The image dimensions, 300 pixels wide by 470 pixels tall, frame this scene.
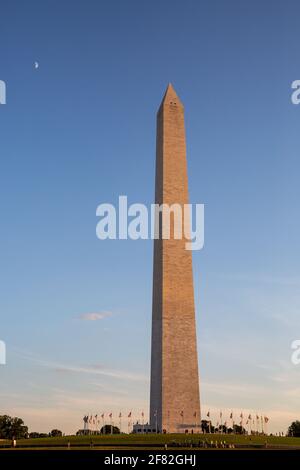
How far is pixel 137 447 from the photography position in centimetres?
5688

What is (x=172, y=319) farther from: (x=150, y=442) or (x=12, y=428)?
(x=12, y=428)

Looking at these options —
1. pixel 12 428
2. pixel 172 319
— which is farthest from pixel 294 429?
pixel 172 319

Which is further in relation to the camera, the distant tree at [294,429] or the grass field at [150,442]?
the distant tree at [294,429]

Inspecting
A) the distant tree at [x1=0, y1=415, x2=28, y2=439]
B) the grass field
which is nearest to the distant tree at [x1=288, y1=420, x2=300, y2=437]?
the distant tree at [x1=0, y1=415, x2=28, y2=439]

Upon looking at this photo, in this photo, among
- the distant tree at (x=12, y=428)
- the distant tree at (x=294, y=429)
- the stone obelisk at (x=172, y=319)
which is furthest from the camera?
the distant tree at (x=12, y=428)

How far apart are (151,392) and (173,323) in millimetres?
9065

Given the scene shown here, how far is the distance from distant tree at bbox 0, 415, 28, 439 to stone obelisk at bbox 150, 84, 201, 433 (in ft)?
216

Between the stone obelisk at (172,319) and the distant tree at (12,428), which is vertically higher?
the stone obelisk at (172,319)

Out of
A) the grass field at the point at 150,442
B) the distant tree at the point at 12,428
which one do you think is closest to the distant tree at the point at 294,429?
the distant tree at the point at 12,428

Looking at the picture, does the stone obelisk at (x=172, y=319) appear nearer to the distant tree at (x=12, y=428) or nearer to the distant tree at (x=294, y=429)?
the distant tree at (x=294, y=429)

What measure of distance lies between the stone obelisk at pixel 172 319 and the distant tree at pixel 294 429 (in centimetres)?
5727

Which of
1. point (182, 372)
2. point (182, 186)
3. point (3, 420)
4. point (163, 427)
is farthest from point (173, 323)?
point (3, 420)

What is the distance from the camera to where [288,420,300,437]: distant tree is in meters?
125

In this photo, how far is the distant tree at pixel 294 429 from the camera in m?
125
